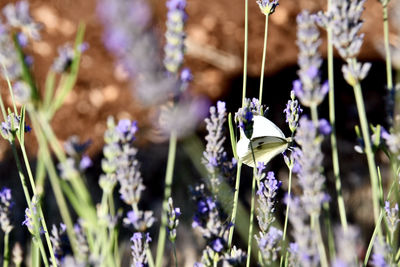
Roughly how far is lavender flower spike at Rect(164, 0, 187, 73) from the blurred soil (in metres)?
2.69

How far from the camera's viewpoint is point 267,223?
3.60ft

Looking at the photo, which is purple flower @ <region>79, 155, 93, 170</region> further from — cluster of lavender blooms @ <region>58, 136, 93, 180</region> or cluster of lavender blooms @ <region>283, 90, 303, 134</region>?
cluster of lavender blooms @ <region>283, 90, 303, 134</region>

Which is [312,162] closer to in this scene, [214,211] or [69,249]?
[214,211]

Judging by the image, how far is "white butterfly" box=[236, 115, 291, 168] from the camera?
3.75 feet

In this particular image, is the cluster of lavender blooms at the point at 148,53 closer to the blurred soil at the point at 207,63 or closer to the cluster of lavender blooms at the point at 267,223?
the cluster of lavender blooms at the point at 267,223

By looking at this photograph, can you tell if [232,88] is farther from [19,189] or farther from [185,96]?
[185,96]

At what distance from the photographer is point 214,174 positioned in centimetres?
99

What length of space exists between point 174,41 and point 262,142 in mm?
531

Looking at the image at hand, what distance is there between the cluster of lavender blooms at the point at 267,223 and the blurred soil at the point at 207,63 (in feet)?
7.89

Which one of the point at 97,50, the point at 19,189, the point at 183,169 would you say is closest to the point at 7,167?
the point at 19,189

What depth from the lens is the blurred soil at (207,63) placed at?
385 centimetres

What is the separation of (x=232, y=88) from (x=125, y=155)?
3.23 m

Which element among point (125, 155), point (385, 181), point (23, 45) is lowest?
point (125, 155)

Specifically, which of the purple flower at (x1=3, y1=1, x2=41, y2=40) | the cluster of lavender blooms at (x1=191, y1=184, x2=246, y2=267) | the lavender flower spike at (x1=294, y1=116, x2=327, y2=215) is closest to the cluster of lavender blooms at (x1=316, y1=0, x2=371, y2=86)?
the lavender flower spike at (x1=294, y1=116, x2=327, y2=215)
